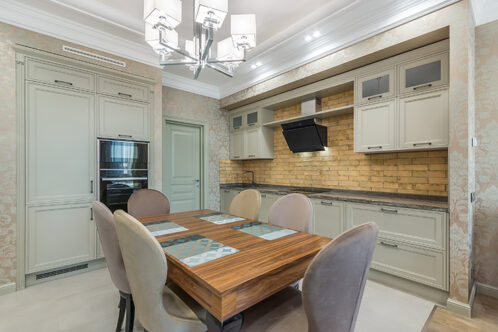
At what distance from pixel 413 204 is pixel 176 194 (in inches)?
141

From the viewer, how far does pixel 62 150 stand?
2.71 metres

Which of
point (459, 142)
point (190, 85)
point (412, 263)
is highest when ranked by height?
point (190, 85)

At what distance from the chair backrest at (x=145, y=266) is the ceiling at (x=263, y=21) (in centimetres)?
241

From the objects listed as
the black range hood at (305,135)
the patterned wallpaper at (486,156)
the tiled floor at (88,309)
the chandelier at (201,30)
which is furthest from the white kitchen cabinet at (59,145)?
the patterned wallpaper at (486,156)

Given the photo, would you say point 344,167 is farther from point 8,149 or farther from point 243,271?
point 8,149

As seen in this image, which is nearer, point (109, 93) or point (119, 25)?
point (119, 25)

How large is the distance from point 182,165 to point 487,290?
4364mm

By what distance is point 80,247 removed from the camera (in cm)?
281

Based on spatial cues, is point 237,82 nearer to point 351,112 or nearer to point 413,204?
point 351,112

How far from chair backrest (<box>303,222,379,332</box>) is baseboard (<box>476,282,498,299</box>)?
8.17 ft

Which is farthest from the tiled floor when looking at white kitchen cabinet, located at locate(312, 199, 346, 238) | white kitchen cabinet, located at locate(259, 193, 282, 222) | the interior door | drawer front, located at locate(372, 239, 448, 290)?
the interior door

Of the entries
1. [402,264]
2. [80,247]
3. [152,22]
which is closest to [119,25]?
[152,22]

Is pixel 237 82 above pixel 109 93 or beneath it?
above

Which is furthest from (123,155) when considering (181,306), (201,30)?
(181,306)
